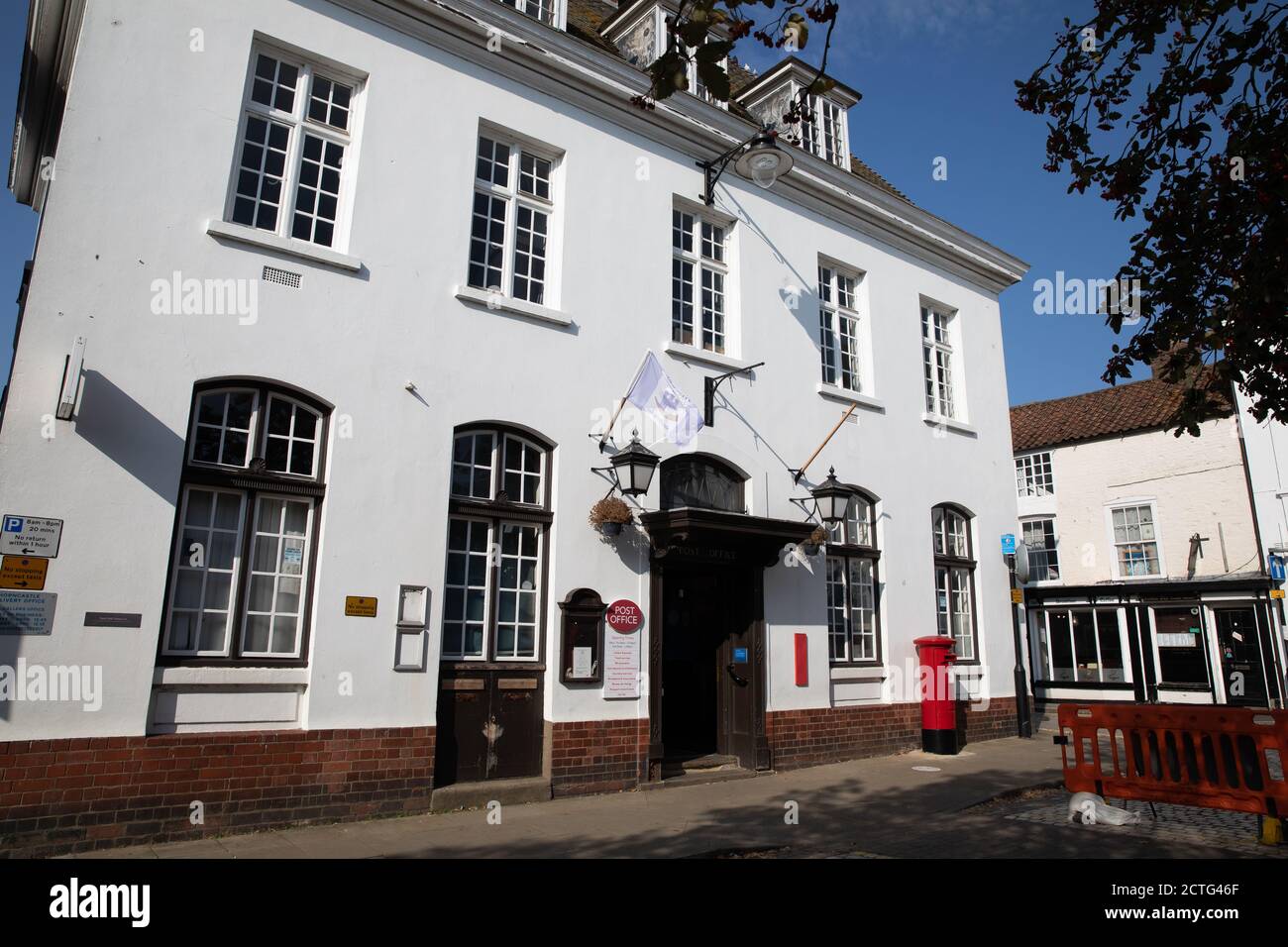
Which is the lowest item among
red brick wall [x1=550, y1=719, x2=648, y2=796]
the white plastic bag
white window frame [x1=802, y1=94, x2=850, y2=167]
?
the white plastic bag

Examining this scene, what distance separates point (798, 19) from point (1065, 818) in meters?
7.56

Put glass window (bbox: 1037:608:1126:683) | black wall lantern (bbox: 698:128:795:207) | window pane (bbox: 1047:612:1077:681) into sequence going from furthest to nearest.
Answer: window pane (bbox: 1047:612:1077:681) → glass window (bbox: 1037:608:1126:683) → black wall lantern (bbox: 698:128:795:207)

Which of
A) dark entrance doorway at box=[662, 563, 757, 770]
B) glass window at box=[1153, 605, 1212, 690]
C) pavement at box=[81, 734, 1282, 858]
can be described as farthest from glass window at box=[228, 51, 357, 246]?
→ glass window at box=[1153, 605, 1212, 690]

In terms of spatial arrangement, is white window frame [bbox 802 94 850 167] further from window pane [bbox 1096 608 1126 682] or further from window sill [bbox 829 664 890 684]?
window pane [bbox 1096 608 1126 682]

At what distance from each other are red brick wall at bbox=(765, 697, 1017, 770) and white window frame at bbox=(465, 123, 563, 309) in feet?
20.8

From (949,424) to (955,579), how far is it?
2.71m

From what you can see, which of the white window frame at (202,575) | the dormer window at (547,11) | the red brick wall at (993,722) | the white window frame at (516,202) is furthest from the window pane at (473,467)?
the red brick wall at (993,722)

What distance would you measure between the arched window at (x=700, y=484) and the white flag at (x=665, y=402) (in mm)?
345

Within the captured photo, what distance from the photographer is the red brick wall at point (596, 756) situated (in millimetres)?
9367

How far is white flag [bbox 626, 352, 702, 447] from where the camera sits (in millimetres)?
10914

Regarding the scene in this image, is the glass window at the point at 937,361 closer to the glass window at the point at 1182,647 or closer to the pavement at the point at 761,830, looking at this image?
the pavement at the point at 761,830

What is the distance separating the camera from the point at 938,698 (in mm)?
13141

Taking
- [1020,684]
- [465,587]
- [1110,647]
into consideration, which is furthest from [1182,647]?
[465,587]
